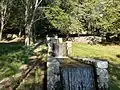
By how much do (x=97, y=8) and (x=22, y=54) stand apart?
2757cm

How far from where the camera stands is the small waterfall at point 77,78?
671 inches

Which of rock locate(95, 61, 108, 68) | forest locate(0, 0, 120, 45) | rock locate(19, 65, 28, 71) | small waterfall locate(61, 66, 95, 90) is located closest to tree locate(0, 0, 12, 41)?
forest locate(0, 0, 120, 45)

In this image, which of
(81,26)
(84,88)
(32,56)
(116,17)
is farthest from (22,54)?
(81,26)


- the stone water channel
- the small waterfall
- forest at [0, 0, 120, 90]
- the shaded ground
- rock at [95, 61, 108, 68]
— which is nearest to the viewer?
the stone water channel

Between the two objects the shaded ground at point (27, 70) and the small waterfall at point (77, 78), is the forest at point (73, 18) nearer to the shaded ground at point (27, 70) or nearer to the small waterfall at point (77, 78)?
the shaded ground at point (27, 70)

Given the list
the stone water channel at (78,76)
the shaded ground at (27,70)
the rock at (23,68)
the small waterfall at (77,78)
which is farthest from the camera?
the rock at (23,68)

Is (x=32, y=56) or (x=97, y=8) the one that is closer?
(x=32, y=56)

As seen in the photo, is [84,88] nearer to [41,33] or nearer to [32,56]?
[32,56]

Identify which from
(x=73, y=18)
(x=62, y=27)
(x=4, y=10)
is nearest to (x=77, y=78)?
(x=62, y=27)

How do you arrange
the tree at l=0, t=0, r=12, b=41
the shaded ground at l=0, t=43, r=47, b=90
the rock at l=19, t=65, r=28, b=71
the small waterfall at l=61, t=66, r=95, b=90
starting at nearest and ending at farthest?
the shaded ground at l=0, t=43, r=47, b=90 → the small waterfall at l=61, t=66, r=95, b=90 → the rock at l=19, t=65, r=28, b=71 → the tree at l=0, t=0, r=12, b=41

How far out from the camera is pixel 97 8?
1864 inches

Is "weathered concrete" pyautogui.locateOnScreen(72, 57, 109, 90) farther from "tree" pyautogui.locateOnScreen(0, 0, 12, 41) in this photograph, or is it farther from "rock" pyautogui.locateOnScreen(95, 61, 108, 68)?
"tree" pyautogui.locateOnScreen(0, 0, 12, 41)

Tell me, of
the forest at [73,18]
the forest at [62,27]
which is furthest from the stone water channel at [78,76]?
the forest at [73,18]

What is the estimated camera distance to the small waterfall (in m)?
17.0
